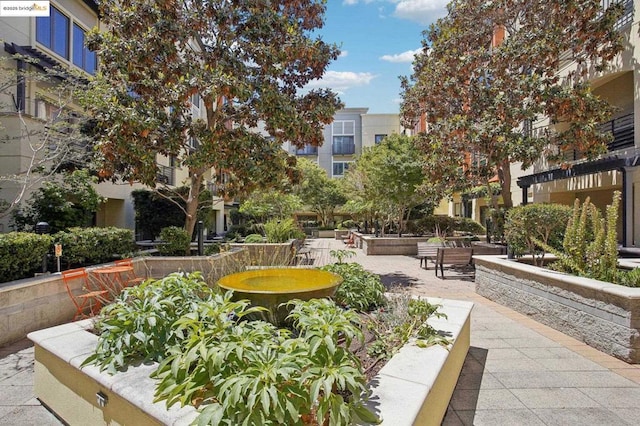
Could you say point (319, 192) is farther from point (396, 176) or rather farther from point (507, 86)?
point (507, 86)

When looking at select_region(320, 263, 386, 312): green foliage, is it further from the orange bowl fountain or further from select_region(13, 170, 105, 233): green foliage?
select_region(13, 170, 105, 233): green foliage

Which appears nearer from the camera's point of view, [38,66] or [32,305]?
[32,305]

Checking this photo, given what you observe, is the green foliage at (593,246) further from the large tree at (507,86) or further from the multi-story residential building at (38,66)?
the multi-story residential building at (38,66)

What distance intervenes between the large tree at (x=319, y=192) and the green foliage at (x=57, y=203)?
23.2 meters

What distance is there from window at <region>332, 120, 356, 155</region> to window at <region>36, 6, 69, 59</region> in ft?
112

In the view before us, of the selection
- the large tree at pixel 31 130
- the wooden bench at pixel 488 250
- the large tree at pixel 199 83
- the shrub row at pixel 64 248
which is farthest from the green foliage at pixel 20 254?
the wooden bench at pixel 488 250

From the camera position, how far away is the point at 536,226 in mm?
7062

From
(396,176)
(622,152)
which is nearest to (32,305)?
(396,176)

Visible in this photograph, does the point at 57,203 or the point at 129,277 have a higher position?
the point at 57,203

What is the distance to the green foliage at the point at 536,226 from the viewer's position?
6.94 metres

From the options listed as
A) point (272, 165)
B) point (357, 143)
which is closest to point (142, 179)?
point (272, 165)

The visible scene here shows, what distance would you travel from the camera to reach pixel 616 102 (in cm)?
1377

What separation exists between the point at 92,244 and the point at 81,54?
11.0m

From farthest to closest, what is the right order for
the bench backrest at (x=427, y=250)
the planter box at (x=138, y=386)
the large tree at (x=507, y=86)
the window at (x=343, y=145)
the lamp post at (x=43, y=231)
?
the window at (x=343, y=145)
the bench backrest at (x=427, y=250)
the large tree at (x=507, y=86)
the lamp post at (x=43, y=231)
the planter box at (x=138, y=386)
